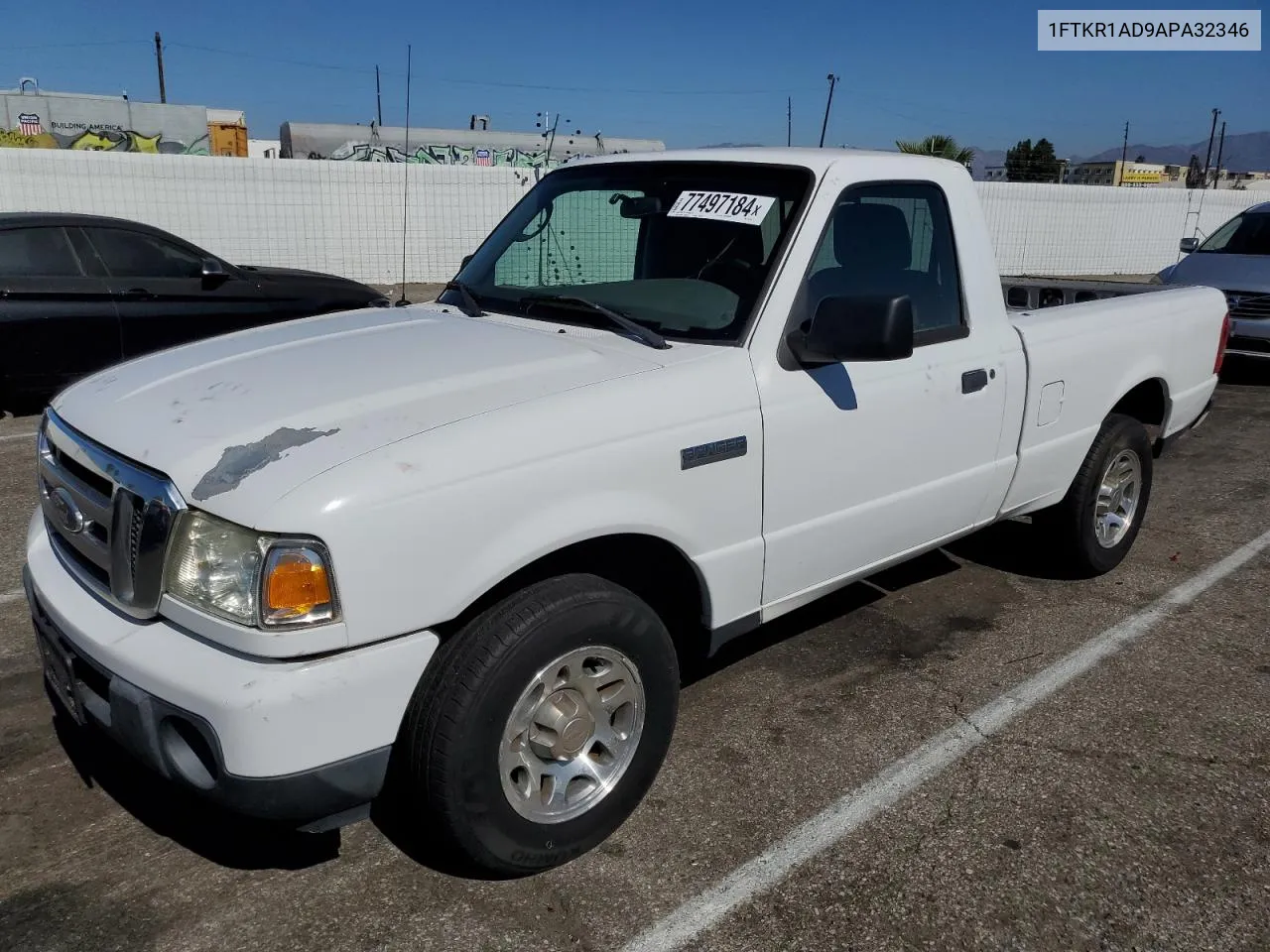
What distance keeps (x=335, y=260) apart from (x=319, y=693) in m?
15.5

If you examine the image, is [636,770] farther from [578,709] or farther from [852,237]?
[852,237]

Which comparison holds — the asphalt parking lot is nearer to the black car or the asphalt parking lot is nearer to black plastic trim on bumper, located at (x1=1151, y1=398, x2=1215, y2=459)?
black plastic trim on bumper, located at (x1=1151, y1=398, x2=1215, y2=459)

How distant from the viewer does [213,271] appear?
8086 mm

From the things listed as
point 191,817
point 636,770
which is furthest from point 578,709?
point 191,817

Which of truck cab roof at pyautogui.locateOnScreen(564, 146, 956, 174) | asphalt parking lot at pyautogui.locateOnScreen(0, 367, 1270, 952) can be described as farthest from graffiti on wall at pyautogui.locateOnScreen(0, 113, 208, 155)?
asphalt parking lot at pyautogui.locateOnScreen(0, 367, 1270, 952)

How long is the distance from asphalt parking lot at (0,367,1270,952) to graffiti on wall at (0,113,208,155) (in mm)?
26136

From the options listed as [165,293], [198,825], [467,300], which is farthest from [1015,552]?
[165,293]

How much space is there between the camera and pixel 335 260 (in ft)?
54.5

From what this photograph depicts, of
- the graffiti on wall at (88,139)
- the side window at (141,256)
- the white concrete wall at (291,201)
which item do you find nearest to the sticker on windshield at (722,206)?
the side window at (141,256)

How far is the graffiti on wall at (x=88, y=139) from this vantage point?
28.4m

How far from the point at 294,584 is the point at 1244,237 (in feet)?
38.8

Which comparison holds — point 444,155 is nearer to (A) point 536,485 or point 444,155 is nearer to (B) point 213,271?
(B) point 213,271

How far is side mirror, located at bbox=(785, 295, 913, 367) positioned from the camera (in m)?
2.93

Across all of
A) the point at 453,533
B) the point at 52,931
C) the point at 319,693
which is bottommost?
the point at 52,931
